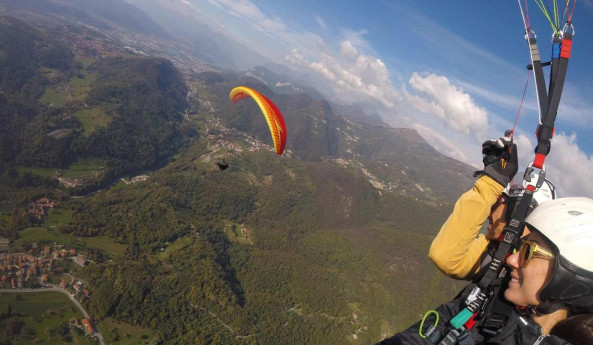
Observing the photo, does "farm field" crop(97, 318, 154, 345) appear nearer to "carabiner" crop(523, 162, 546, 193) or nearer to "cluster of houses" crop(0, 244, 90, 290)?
"cluster of houses" crop(0, 244, 90, 290)

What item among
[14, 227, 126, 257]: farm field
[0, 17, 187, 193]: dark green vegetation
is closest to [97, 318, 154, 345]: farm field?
[14, 227, 126, 257]: farm field

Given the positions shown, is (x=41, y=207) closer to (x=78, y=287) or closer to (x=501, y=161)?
(x=78, y=287)

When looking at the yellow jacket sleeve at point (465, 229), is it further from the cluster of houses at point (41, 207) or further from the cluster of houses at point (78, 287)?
the cluster of houses at point (41, 207)

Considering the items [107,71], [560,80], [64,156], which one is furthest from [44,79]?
[560,80]

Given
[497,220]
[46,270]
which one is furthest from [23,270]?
[497,220]

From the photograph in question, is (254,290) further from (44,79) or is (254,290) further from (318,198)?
(44,79)

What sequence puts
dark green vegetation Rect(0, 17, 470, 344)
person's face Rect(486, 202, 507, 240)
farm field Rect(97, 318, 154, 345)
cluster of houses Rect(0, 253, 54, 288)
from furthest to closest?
dark green vegetation Rect(0, 17, 470, 344)
cluster of houses Rect(0, 253, 54, 288)
farm field Rect(97, 318, 154, 345)
person's face Rect(486, 202, 507, 240)
